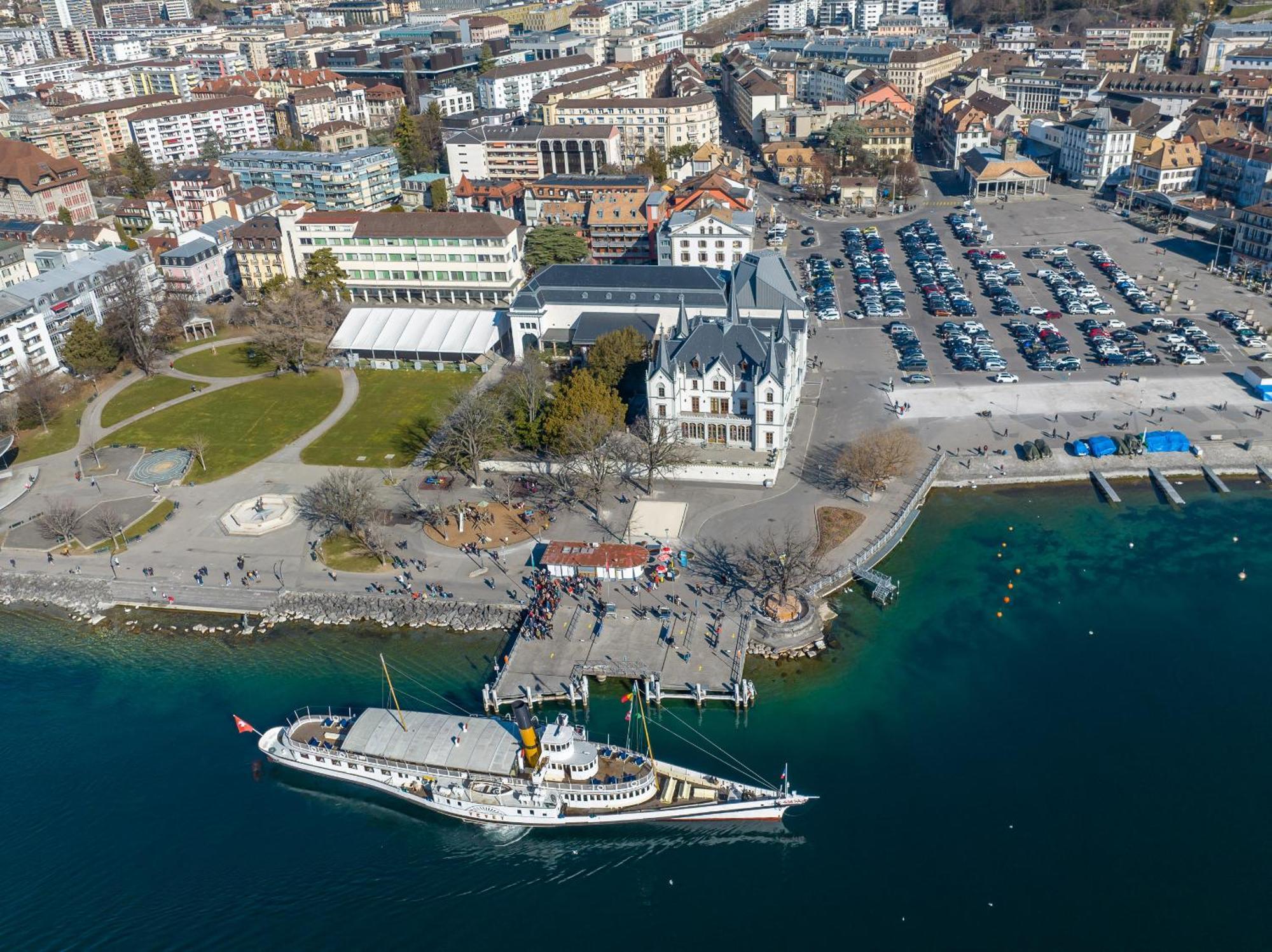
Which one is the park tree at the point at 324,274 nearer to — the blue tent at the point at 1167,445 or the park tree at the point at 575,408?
the park tree at the point at 575,408

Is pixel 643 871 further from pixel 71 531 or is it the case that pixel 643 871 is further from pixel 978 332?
pixel 978 332

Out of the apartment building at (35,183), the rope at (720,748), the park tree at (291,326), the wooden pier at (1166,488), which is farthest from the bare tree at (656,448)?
the apartment building at (35,183)

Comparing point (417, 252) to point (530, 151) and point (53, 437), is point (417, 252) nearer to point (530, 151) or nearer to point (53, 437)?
point (53, 437)

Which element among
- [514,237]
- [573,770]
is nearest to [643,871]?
[573,770]

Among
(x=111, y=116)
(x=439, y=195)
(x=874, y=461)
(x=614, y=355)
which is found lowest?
(x=874, y=461)

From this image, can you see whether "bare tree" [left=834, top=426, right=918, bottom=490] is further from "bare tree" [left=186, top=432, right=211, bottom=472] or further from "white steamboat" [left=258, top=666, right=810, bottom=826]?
"bare tree" [left=186, top=432, right=211, bottom=472]

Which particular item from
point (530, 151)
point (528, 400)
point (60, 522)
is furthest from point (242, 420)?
point (530, 151)

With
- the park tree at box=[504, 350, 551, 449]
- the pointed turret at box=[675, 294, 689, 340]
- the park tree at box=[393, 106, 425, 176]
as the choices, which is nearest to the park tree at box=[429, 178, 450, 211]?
the park tree at box=[393, 106, 425, 176]
